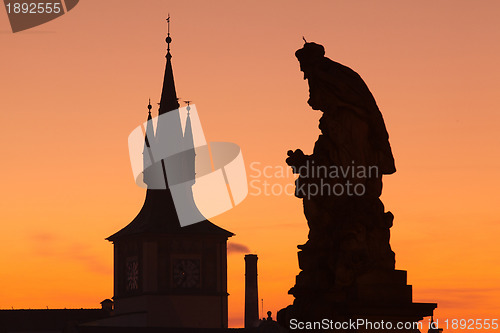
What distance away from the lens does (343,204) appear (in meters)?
14.2

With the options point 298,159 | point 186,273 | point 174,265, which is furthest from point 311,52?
point 186,273

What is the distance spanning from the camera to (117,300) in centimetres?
12188

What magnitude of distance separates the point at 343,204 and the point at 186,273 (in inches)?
4056

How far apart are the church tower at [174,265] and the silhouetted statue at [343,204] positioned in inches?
3974

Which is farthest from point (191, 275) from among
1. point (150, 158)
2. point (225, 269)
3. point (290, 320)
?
point (290, 320)

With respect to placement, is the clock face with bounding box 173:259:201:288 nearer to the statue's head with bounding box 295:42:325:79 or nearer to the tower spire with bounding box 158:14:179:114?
the tower spire with bounding box 158:14:179:114

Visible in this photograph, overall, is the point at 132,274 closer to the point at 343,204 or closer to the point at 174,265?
the point at 174,265

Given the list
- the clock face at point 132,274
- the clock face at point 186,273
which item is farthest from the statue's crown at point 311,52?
the clock face at point 132,274

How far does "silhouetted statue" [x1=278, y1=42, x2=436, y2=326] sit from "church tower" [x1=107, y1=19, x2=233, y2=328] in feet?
331

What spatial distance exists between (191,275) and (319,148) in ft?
337

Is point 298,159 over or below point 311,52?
below

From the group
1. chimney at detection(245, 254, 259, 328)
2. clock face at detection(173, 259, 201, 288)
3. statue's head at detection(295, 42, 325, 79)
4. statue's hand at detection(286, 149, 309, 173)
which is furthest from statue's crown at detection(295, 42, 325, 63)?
chimney at detection(245, 254, 259, 328)

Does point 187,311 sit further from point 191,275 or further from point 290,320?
point 290,320

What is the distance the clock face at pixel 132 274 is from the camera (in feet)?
387
